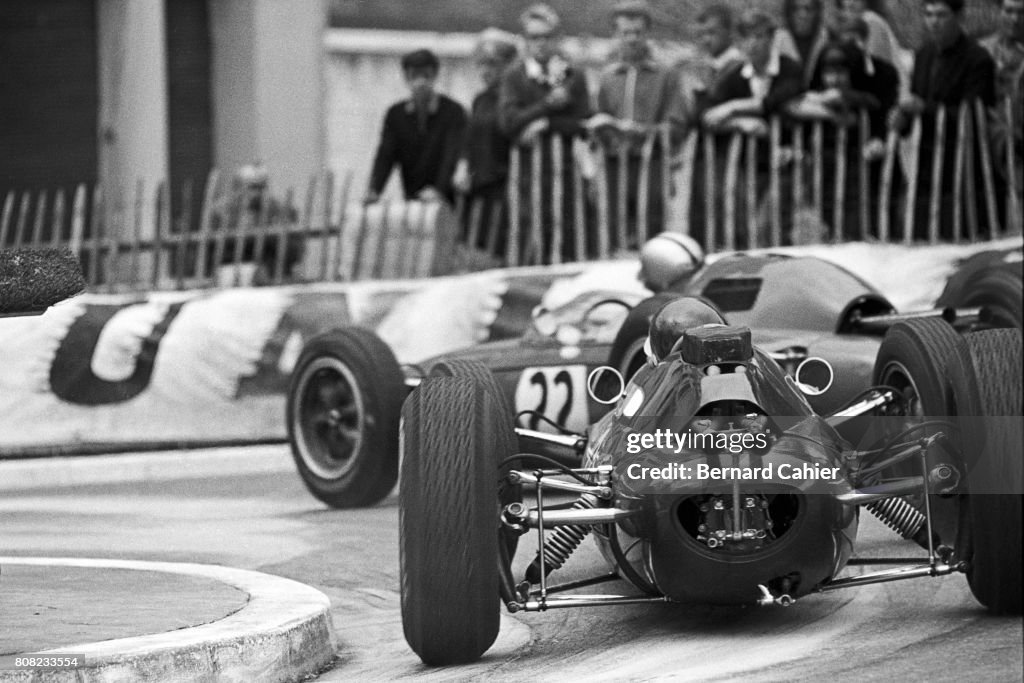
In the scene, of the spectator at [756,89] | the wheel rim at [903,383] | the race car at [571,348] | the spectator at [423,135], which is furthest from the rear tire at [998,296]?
the spectator at [423,135]

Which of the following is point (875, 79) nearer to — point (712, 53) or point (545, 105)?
point (712, 53)

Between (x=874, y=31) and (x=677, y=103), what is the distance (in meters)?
1.47

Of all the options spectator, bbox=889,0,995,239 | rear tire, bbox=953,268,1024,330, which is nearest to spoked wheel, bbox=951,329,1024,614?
rear tire, bbox=953,268,1024,330

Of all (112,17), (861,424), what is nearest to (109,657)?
(861,424)

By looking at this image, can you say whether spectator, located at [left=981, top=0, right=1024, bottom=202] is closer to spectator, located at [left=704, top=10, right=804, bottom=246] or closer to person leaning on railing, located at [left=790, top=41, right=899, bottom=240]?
person leaning on railing, located at [left=790, top=41, right=899, bottom=240]

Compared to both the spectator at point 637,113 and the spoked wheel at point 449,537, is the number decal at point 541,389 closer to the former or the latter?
the spectator at point 637,113

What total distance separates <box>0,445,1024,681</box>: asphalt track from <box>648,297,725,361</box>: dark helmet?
39.1 inches

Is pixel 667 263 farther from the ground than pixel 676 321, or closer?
closer

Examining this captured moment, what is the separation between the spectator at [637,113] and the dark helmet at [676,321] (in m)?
7.03

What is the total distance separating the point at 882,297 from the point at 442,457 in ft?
16.1

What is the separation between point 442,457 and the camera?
21.4 ft

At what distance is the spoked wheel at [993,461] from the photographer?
6.73 metres

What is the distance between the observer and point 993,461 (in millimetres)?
6766

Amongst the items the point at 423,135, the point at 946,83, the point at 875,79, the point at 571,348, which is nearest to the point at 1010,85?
the point at 946,83
